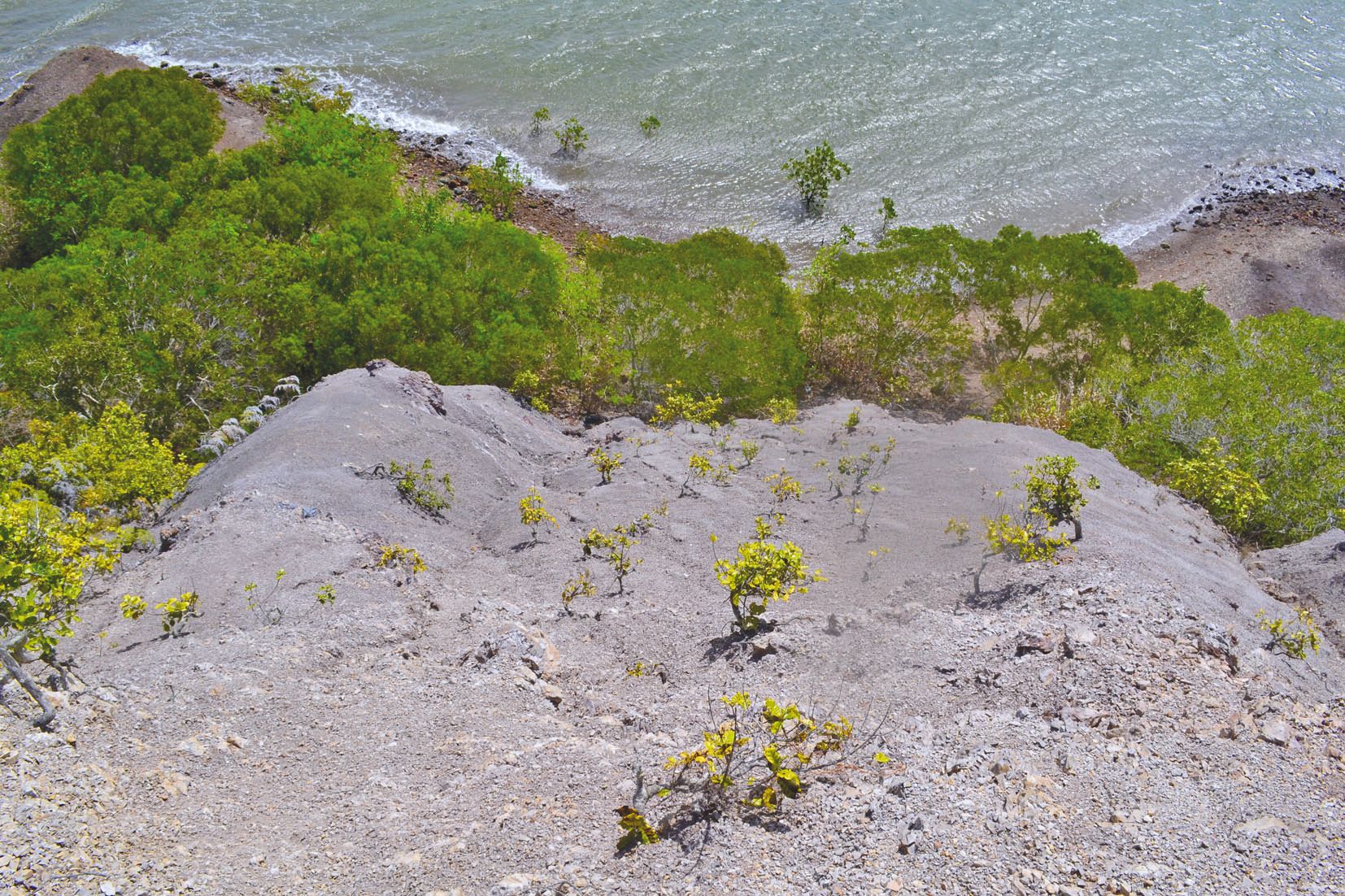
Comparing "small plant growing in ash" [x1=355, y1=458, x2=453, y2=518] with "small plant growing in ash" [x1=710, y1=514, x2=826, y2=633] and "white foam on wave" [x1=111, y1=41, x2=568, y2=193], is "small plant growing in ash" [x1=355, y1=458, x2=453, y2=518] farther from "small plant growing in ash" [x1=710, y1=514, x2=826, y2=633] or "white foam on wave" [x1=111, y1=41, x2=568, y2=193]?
"white foam on wave" [x1=111, y1=41, x2=568, y2=193]

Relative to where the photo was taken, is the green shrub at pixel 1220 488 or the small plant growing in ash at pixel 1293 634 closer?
the small plant growing in ash at pixel 1293 634

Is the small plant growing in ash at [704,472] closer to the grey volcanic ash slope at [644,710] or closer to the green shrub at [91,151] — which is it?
the grey volcanic ash slope at [644,710]

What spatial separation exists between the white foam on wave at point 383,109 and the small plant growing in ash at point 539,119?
1595mm

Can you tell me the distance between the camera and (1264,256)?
29344mm

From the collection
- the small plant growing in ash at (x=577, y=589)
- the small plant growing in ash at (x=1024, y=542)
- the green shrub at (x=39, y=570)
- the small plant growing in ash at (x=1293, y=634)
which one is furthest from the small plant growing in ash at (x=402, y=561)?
the small plant growing in ash at (x=1293, y=634)

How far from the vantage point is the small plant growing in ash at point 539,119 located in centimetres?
3516

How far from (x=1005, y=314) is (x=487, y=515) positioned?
50.2ft

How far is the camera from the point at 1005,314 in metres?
22.7

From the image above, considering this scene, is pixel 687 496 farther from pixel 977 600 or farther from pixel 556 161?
pixel 556 161

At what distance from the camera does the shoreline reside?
28.1m

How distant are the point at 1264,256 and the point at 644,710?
98.6 ft

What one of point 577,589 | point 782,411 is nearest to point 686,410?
point 782,411

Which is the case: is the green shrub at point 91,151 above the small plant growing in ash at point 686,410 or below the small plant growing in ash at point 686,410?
above

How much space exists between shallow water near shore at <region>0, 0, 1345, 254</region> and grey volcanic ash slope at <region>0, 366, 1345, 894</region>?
20314 mm
